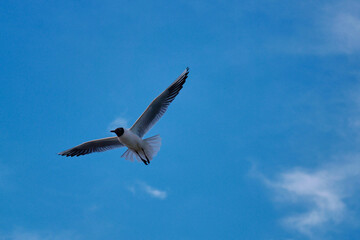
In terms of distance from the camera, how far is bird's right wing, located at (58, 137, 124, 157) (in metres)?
10.3

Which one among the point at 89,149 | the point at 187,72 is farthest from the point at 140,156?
the point at 187,72

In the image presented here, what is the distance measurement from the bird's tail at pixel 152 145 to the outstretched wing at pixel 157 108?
218mm

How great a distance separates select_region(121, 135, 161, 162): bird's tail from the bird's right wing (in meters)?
0.47

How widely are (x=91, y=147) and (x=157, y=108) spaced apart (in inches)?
72.2

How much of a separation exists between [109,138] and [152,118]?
43.1 inches

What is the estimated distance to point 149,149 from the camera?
9.77 m

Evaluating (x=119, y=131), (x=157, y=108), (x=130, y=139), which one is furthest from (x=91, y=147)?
(x=157, y=108)

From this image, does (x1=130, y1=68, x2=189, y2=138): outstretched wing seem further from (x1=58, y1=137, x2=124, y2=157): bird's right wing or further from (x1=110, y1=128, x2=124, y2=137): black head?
(x1=58, y1=137, x2=124, y2=157): bird's right wing

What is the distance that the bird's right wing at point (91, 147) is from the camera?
1027cm

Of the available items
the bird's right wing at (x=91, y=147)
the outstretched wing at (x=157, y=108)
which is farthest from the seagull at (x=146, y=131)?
the bird's right wing at (x=91, y=147)

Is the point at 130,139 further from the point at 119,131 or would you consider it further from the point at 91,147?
the point at 91,147

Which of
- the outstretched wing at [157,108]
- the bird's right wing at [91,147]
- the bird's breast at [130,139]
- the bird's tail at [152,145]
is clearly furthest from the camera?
the bird's right wing at [91,147]

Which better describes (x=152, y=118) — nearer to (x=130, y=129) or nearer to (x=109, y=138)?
(x=130, y=129)

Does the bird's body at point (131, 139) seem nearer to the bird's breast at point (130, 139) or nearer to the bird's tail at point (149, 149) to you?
the bird's breast at point (130, 139)
